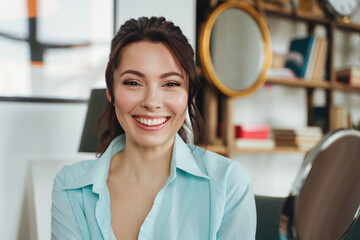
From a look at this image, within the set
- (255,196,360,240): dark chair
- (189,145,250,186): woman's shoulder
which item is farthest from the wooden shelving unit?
(189,145,250,186): woman's shoulder

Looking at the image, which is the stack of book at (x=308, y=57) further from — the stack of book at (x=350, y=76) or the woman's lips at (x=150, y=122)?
the woman's lips at (x=150, y=122)

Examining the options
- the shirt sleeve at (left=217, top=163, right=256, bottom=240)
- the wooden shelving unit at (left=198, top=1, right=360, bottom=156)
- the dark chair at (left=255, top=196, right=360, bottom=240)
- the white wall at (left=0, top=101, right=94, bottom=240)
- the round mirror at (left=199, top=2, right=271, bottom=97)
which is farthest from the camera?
the wooden shelving unit at (left=198, top=1, right=360, bottom=156)

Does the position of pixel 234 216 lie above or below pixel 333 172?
below

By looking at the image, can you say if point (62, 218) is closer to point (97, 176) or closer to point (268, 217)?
point (97, 176)

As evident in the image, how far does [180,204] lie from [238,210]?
0.54 ft

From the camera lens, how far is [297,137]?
267cm

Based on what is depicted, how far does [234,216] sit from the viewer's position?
41.2 inches

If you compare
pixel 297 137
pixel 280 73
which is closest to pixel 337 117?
pixel 297 137

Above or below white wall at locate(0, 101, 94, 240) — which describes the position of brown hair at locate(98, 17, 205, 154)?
above

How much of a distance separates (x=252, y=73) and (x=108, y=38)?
3.08 ft

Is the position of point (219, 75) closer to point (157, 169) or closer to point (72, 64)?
point (72, 64)

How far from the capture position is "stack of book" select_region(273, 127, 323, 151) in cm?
267

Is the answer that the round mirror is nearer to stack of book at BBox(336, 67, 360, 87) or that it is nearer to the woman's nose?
stack of book at BBox(336, 67, 360, 87)

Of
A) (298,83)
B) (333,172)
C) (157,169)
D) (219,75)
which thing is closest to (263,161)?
(298,83)
